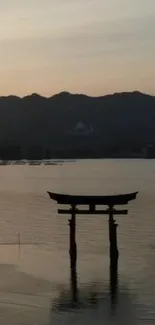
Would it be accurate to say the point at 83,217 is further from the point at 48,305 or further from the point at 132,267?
the point at 48,305

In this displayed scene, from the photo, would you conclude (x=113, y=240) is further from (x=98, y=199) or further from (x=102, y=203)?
(x=98, y=199)

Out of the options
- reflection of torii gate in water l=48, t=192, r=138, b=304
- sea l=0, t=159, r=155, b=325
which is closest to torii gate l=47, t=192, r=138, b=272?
reflection of torii gate in water l=48, t=192, r=138, b=304

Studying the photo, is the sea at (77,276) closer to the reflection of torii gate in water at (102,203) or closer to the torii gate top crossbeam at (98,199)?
the reflection of torii gate in water at (102,203)

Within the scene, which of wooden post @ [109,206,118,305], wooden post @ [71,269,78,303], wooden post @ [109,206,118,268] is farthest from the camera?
wooden post @ [109,206,118,268]

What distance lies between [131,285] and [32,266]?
529 centimetres

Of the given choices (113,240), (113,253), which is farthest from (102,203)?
(113,253)

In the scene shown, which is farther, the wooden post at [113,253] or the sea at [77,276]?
the wooden post at [113,253]

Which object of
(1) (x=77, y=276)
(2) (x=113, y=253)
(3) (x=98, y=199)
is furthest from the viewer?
(2) (x=113, y=253)

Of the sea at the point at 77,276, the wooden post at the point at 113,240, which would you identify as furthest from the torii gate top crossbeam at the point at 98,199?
the sea at the point at 77,276

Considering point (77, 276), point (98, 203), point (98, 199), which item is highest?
point (98, 199)

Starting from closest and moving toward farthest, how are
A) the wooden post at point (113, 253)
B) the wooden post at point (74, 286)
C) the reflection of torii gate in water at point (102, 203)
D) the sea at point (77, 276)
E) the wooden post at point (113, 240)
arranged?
the sea at point (77, 276), the wooden post at point (74, 286), the wooden post at point (113, 253), the reflection of torii gate in water at point (102, 203), the wooden post at point (113, 240)

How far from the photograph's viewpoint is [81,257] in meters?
28.6

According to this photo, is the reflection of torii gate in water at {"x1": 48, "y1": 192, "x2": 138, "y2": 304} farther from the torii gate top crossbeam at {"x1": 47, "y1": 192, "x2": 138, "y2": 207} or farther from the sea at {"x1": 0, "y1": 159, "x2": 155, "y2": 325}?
the sea at {"x1": 0, "y1": 159, "x2": 155, "y2": 325}

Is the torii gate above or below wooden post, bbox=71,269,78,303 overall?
above
